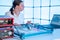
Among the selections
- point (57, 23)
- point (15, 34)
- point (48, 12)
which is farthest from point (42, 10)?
point (15, 34)

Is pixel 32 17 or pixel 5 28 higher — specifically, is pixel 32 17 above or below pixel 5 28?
below

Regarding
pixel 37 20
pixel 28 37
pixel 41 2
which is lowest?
pixel 37 20

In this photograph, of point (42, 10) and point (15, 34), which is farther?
point (42, 10)

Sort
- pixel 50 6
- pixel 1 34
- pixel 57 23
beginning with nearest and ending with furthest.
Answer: pixel 1 34 < pixel 57 23 < pixel 50 6

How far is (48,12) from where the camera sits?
3.22 meters

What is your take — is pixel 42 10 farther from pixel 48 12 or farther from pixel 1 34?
pixel 1 34

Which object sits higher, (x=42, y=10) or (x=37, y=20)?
(x=42, y=10)

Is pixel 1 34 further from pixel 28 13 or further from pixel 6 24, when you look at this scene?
pixel 28 13

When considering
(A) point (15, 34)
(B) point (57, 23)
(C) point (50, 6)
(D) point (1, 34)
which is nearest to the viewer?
(D) point (1, 34)

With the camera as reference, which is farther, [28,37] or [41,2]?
[41,2]

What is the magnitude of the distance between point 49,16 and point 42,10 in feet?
0.76

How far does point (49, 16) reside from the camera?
3.23 meters

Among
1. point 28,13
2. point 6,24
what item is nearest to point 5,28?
point 6,24

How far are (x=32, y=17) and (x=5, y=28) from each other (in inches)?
97.7
